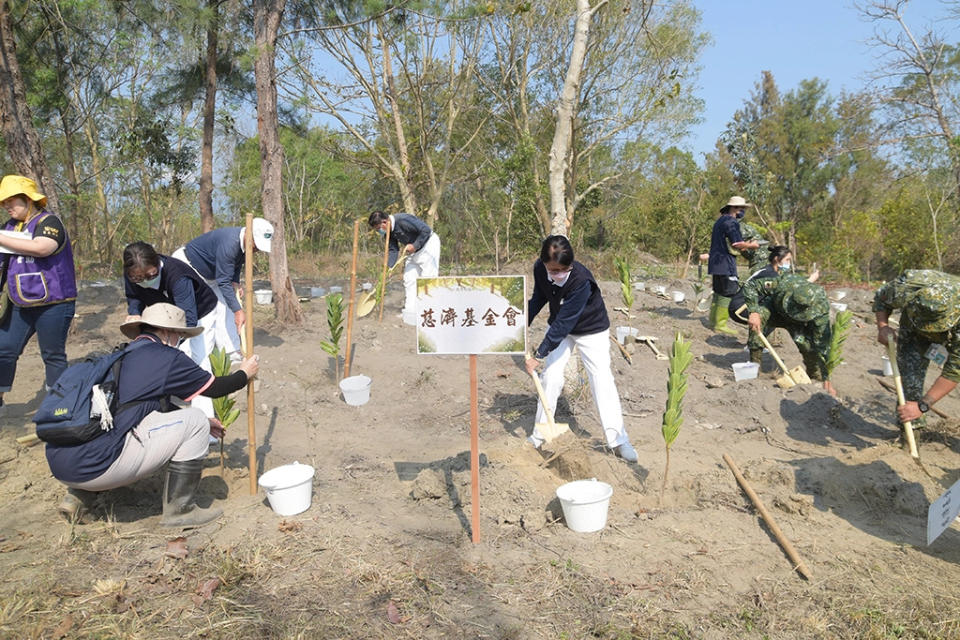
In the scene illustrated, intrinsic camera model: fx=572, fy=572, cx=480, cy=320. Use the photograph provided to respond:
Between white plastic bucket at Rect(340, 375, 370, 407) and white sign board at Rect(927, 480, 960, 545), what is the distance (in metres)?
4.45

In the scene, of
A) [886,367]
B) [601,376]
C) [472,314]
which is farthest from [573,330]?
[886,367]

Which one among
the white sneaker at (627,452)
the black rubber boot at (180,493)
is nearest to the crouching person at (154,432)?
the black rubber boot at (180,493)

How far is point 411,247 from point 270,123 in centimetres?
242

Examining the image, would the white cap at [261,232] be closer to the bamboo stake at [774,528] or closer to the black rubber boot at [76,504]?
the black rubber boot at [76,504]

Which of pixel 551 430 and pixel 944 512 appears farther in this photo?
pixel 551 430

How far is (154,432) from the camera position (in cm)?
306

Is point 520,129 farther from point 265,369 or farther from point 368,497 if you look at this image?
point 368,497

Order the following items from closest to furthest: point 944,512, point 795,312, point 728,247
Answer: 1. point 944,512
2. point 795,312
3. point 728,247

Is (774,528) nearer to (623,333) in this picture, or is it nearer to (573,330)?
(573,330)

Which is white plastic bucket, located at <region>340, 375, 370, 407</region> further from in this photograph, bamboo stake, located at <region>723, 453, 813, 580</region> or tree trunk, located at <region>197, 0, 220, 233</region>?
tree trunk, located at <region>197, 0, 220, 233</region>

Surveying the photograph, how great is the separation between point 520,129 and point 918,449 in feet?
58.7

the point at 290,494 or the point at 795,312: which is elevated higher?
the point at 795,312

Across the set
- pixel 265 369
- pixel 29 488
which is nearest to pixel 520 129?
pixel 265 369

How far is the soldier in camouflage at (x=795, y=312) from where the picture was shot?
19.0 ft
